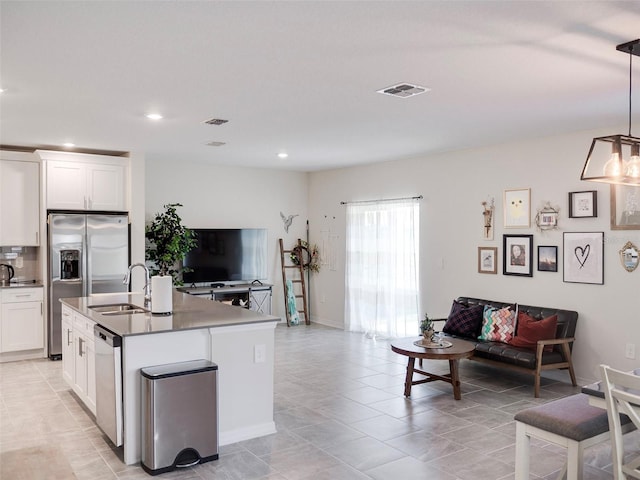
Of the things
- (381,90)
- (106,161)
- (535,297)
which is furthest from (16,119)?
(535,297)

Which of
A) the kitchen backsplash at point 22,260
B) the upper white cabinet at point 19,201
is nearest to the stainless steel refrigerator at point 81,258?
the upper white cabinet at point 19,201

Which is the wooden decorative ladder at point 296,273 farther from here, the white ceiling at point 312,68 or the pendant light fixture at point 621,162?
the pendant light fixture at point 621,162

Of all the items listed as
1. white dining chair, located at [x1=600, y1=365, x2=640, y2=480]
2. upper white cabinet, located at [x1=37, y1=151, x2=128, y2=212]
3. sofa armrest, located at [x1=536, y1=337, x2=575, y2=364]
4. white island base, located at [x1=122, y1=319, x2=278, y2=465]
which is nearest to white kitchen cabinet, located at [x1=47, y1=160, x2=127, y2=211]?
upper white cabinet, located at [x1=37, y1=151, x2=128, y2=212]

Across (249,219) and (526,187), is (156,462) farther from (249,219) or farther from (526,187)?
(249,219)

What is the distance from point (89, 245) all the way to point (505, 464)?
517 cm

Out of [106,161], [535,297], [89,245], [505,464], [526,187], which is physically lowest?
[505,464]

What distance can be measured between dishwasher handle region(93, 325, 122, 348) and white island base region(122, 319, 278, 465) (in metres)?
0.04

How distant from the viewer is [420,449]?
379cm

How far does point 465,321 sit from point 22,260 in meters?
5.48

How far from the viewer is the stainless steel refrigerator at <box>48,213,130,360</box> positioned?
630 centimetres

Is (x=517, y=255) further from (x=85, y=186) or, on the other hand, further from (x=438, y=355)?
(x=85, y=186)

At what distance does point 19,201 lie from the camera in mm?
6379

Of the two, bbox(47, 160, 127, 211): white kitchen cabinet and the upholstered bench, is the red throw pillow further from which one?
bbox(47, 160, 127, 211): white kitchen cabinet

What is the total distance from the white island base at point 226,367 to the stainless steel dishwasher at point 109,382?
0.06 meters
